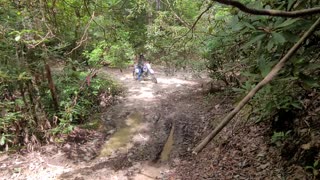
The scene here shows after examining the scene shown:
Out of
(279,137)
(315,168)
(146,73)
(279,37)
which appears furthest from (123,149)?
(146,73)

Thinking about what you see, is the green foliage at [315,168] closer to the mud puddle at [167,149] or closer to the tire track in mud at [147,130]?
the tire track in mud at [147,130]

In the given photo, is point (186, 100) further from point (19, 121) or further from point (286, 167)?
point (286, 167)

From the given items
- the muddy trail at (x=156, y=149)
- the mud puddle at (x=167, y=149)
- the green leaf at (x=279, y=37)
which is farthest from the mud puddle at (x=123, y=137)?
the green leaf at (x=279, y=37)

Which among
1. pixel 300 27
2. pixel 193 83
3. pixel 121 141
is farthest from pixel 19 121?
pixel 193 83

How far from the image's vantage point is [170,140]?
6.25 metres

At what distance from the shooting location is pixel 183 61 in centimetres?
908

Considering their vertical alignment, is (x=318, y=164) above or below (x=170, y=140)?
above

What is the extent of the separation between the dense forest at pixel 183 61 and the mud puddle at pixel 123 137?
1.00 metres

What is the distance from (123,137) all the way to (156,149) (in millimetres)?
1003

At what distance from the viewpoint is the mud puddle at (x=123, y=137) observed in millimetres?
5999

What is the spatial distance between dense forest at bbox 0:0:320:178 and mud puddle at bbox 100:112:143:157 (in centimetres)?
100

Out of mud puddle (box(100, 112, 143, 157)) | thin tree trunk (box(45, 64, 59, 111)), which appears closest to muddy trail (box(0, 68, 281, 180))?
mud puddle (box(100, 112, 143, 157))

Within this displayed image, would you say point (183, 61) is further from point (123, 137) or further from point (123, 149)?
point (123, 149)

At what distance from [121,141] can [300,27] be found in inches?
210
